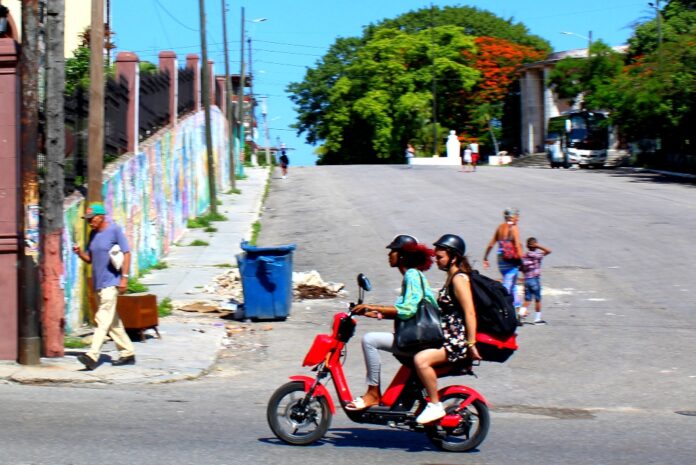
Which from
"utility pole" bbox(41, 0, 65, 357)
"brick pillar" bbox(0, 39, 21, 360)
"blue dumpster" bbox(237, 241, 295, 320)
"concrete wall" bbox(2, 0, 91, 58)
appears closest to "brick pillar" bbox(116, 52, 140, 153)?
"blue dumpster" bbox(237, 241, 295, 320)

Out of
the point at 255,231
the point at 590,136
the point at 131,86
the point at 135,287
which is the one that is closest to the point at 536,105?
the point at 590,136

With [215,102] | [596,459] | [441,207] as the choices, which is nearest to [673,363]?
[596,459]

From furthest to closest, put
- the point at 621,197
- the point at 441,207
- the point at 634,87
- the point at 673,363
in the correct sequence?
the point at 634,87, the point at 621,197, the point at 441,207, the point at 673,363

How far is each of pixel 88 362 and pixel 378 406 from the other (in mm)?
4227

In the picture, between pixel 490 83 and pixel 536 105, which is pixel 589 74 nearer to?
pixel 536 105

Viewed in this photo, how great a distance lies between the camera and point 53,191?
11672 mm

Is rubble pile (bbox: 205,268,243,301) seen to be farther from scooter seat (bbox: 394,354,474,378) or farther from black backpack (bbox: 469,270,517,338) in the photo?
black backpack (bbox: 469,270,517,338)

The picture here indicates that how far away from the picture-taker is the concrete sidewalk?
10.7 meters

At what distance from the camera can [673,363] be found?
497 inches

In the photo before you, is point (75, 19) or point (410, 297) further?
point (75, 19)

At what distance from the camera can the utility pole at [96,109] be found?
13688 mm

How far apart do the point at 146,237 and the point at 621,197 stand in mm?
17797

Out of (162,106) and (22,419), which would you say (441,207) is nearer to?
(162,106)

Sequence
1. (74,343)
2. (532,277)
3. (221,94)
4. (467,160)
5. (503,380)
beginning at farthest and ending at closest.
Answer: (467,160) < (221,94) < (532,277) < (74,343) < (503,380)
